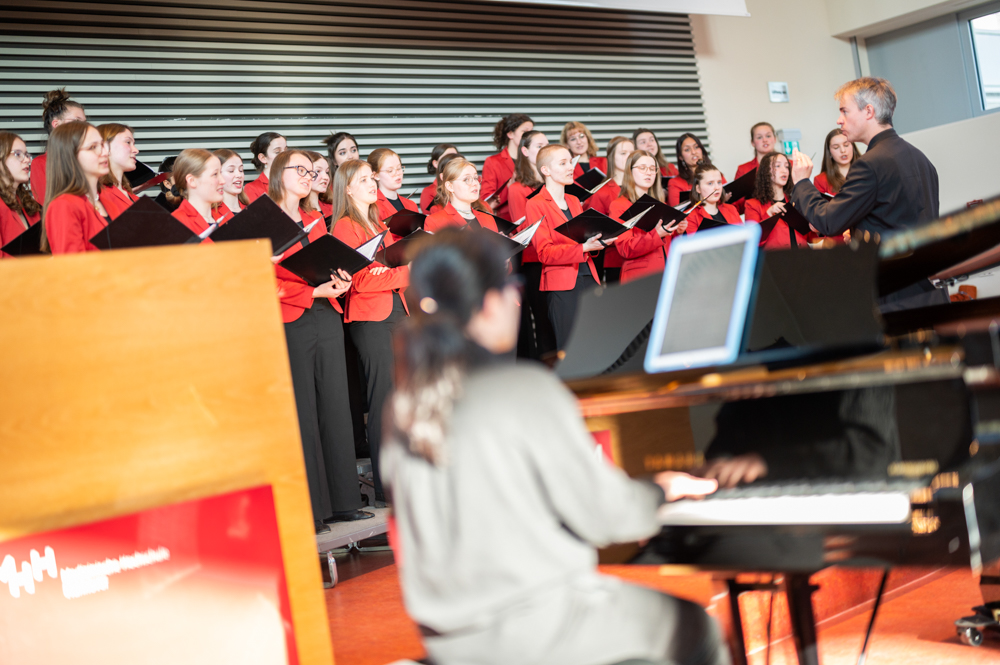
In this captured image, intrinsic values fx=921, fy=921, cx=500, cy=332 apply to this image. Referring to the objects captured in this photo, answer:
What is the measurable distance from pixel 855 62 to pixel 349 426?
7.05 meters

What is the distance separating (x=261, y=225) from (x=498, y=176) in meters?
2.87

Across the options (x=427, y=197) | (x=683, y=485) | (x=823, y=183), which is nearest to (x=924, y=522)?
(x=683, y=485)

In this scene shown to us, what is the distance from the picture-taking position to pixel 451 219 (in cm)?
424

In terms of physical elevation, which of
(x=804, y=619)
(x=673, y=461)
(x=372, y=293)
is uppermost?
(x=372, y=293)

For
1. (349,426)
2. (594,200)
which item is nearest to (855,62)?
(594,200)

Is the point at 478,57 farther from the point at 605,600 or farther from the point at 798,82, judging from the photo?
the point at 605,600

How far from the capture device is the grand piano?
1.39m

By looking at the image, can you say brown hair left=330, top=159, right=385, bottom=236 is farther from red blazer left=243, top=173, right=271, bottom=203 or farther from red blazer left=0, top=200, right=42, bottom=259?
red blazer left=0, top=200, right=42, bottom=259

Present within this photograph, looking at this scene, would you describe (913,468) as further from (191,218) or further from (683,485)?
(191,218)

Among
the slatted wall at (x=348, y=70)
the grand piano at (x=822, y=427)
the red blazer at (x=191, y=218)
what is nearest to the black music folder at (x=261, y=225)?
the red blazer at (x=191, y=218)

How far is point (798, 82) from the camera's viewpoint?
27.0 ft

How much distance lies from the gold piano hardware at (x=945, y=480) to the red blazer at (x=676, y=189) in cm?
427

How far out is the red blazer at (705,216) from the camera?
5.08 m

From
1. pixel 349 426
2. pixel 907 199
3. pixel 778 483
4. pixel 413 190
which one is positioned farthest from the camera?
pixel 413 190
